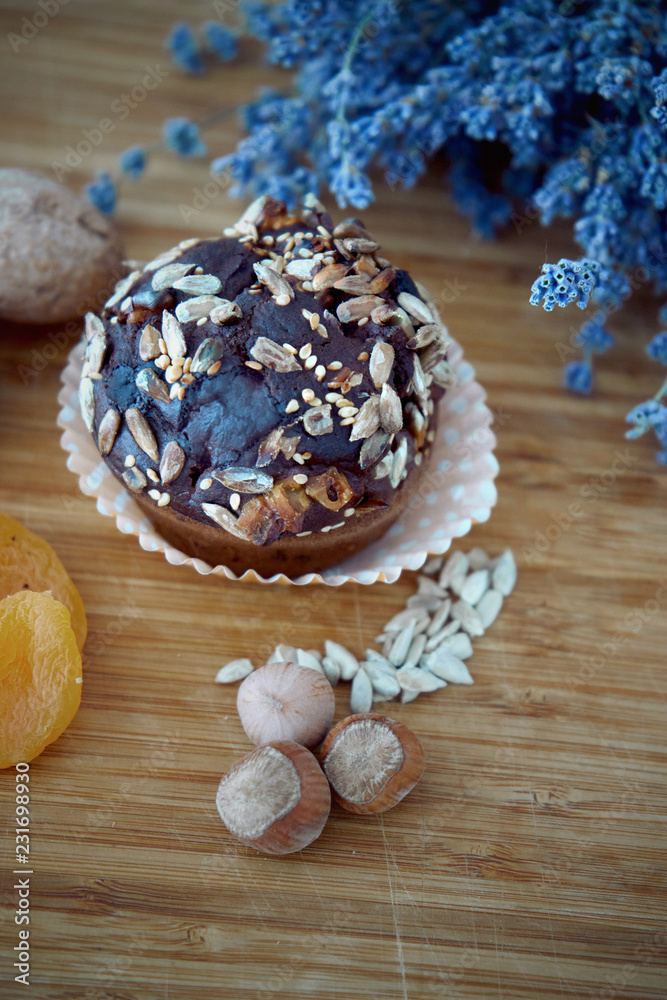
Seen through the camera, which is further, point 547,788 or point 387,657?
point 387,657

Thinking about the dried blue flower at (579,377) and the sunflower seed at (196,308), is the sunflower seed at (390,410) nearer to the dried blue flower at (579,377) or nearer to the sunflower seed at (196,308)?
the sunflower seed at (196,308)

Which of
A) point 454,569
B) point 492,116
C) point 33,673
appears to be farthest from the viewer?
point 492,116

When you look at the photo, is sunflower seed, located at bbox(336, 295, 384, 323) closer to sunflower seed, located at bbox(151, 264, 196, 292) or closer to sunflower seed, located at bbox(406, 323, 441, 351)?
sunflower seed, located at bbox(406, 323, 441, 351)

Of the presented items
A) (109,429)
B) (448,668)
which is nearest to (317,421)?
(109,429)

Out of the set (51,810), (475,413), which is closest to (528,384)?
(475,413)

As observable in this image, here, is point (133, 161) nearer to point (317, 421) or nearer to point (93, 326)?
point (93, 326)

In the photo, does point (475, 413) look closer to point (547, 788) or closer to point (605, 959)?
point (547, 788)

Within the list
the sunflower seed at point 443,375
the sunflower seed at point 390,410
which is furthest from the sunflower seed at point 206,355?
the sunflower seed at point 443,375
